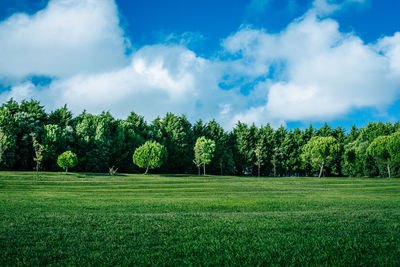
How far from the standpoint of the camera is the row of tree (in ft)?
195

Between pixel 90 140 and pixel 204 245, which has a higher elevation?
pixel 90 140

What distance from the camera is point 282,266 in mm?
5684

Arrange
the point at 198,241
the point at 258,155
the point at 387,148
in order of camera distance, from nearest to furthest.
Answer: the point at 198,241 → the point at 387,148 → the point at 258,155

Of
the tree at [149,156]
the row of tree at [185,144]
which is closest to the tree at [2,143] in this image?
the row of tree at [185,144]

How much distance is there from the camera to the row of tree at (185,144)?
5941 centimetres

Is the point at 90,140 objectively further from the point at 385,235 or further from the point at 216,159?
the point at 385,235

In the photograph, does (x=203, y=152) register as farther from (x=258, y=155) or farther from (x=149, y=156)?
(x=258, y=155)

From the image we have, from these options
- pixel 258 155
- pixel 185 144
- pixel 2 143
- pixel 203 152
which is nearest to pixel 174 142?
pixel 185 144

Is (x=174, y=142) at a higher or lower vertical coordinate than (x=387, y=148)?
higher

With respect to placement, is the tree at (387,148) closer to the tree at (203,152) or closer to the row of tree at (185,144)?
the row of tree at (185,144)

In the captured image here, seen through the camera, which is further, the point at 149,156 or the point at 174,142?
the point at 174,142

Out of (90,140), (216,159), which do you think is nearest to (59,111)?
(90,140)

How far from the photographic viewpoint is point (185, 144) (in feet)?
261

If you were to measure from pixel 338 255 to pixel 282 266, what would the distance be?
1446 mm
